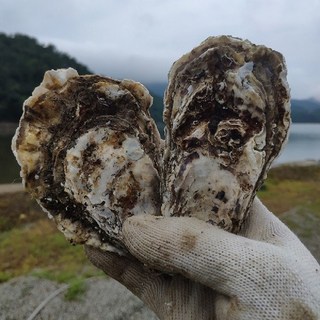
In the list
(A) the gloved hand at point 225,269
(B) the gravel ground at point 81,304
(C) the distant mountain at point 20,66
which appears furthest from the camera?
(C) the distant mountain at point 20,66

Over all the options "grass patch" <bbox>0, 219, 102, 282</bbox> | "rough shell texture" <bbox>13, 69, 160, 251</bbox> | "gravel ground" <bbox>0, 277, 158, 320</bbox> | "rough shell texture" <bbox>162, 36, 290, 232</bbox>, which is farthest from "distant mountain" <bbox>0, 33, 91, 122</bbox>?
"rough shell texture" <bbox>162, 36, 290, 232</bbox>

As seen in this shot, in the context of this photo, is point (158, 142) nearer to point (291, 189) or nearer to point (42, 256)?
point (42, 256)

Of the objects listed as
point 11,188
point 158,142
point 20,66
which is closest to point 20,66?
point 20,66

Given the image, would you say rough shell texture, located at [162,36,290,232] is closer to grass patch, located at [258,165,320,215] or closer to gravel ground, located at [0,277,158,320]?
gravel ground, located at [0,277,158,320]

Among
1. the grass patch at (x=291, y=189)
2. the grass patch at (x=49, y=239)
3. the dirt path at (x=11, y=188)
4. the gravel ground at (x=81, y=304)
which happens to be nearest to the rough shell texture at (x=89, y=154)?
the gravel ground at (x=81, y=304)

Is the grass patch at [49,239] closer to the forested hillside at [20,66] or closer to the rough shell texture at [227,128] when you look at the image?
the rough shell texture at [227,128]
